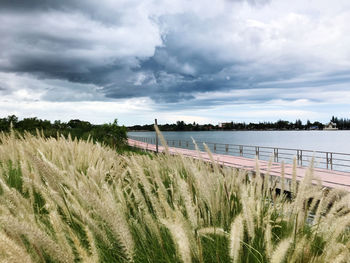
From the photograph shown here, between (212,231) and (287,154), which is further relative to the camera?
(287,154)

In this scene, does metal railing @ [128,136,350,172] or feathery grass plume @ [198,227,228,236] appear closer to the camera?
feathery grass plume @ [198,227,228,236]

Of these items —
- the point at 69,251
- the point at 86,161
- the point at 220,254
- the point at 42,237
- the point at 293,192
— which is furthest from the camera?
the point at 86,161

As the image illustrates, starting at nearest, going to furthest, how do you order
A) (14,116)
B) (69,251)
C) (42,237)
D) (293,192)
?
(42,237) → (69,251) → (293,192) → (14,116)

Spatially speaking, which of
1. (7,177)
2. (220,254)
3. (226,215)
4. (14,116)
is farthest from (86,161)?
(14,116)

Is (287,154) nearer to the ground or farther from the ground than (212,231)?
nearer to the ground

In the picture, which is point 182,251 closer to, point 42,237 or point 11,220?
point 42,237

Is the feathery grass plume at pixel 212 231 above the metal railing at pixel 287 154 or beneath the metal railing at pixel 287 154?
above

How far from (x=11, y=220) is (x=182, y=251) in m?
0.64

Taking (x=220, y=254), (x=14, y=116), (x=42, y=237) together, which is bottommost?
(x=220, y=254)

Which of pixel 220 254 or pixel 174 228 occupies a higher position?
pixel 174 228

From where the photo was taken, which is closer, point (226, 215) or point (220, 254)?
point (220, 254)

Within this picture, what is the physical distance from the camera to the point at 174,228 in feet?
3.79

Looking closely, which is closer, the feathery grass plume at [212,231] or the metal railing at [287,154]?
the feathery grass plume at [212,231]

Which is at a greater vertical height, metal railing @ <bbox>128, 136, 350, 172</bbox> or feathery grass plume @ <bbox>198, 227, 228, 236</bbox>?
feathery grass plume @ <bbox>198, 227, 228, 236</bbox>
